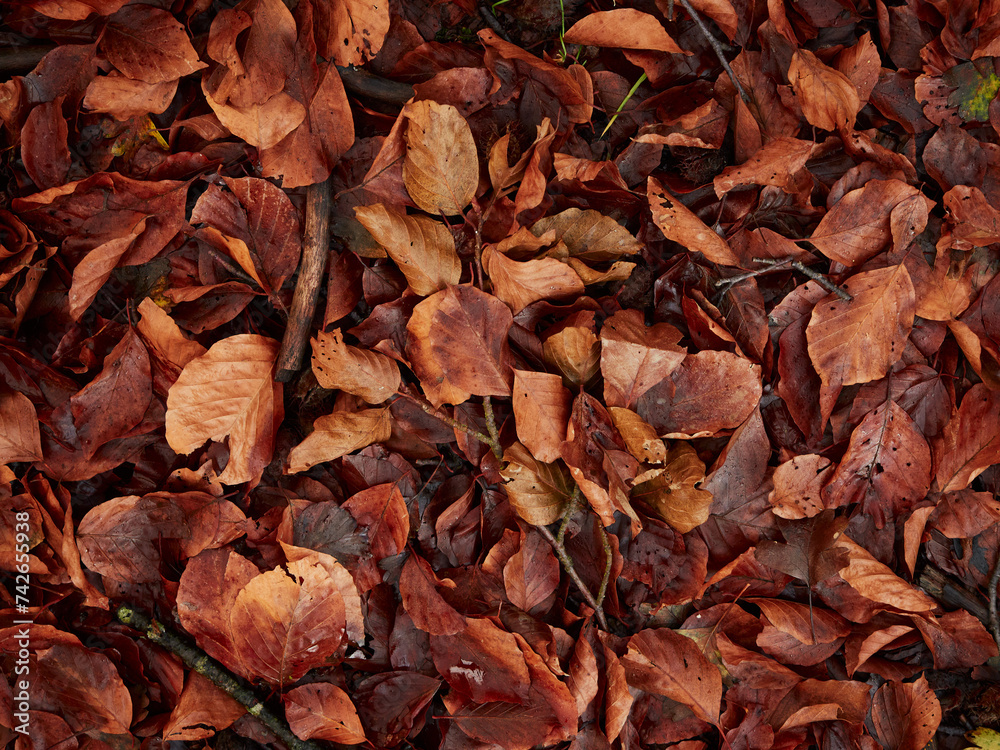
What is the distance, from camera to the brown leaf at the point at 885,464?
129cm

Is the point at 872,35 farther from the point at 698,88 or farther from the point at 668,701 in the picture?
the point at 668,701

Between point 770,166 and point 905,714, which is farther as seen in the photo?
point 905,714

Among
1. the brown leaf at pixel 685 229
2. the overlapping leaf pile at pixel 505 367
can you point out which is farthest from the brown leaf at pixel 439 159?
the brown leaf at pixel 685 229

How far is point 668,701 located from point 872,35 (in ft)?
5.03

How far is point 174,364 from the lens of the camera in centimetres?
126

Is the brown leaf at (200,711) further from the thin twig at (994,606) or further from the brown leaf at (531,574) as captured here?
the thin twig at (994,606)

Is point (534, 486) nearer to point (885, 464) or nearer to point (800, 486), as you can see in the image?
point (800, 486)

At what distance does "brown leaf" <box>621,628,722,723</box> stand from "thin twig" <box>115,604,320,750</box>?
704 millimetres

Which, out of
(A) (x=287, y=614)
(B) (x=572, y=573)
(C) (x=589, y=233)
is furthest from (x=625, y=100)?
(A) (x=287, y=614)

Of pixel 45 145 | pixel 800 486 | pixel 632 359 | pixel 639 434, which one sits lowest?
pixel 800 486

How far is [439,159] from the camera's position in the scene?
1.21m

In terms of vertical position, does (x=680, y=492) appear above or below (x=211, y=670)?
above

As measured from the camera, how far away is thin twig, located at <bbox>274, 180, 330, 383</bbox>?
127 centimetres

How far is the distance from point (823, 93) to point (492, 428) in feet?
3.17
